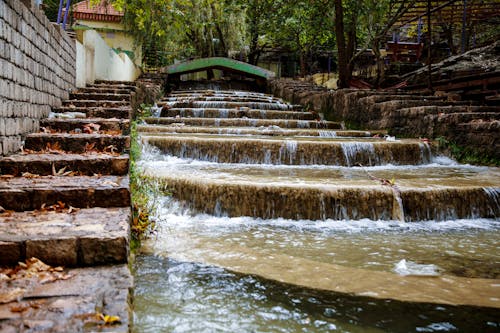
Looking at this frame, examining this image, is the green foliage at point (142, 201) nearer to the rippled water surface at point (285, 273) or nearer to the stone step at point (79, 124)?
the rippled water surface at point (285, 273)

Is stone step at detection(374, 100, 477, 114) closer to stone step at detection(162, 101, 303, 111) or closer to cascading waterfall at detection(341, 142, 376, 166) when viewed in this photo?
cascading waterfall at detection(341, 142, 376, 166)

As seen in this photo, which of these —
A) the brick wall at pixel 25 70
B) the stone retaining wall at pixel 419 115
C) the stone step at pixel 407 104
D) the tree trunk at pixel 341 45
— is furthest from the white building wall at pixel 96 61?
the stone step at pixel 407 104

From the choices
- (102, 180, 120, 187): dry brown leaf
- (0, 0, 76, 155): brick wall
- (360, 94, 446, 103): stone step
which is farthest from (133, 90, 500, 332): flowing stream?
(360, 94, 446, 103): stone step

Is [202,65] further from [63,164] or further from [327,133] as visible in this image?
[63,164]

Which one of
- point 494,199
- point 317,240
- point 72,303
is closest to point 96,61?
point 317,240

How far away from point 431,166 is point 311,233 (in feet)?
13.3

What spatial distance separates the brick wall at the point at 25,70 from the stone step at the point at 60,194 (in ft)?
2.89

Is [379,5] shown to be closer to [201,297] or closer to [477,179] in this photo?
[477,179]

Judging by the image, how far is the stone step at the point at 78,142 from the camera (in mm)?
4754

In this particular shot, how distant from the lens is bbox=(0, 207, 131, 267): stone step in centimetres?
252

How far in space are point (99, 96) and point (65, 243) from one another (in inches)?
237

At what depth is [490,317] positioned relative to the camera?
2719 millimetres

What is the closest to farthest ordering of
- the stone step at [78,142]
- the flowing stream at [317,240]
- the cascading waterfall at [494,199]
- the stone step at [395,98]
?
the flowing stream at [317,240]
the stone step at [78,142]
the cascading waterfall at [494,199]
the stone step at [395,98]

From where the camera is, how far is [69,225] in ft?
9.37
